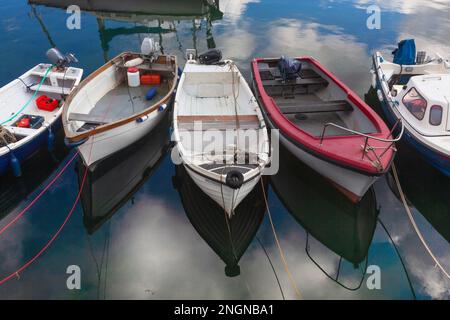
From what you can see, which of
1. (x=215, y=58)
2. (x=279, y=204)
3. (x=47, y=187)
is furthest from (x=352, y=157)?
(x=47, y=187)

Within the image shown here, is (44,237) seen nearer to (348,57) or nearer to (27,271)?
(27,271)

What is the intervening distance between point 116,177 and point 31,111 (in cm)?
500

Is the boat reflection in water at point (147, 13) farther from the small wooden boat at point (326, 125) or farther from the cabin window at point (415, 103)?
the cabin window at point (415, 103)

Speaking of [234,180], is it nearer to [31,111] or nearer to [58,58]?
[31,111]

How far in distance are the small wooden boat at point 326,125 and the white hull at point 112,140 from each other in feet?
15.6

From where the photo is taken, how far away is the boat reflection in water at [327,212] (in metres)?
9.20

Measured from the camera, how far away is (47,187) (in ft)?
35.0

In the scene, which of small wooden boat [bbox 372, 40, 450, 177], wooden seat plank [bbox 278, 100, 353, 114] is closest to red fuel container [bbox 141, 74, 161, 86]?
wooden seat plank [bbox 278, 100, 353, 114]

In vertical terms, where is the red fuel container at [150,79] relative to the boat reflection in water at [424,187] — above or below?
above

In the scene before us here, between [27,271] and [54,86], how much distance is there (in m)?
8.85

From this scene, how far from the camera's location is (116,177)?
11016 mm

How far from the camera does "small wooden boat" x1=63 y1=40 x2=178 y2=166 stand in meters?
10.1

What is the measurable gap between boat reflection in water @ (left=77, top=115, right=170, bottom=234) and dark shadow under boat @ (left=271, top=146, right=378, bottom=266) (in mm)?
4937

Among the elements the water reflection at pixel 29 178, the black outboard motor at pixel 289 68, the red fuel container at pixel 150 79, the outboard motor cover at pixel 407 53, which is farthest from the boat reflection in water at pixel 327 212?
the outboard motor cover at pixel 407 53
